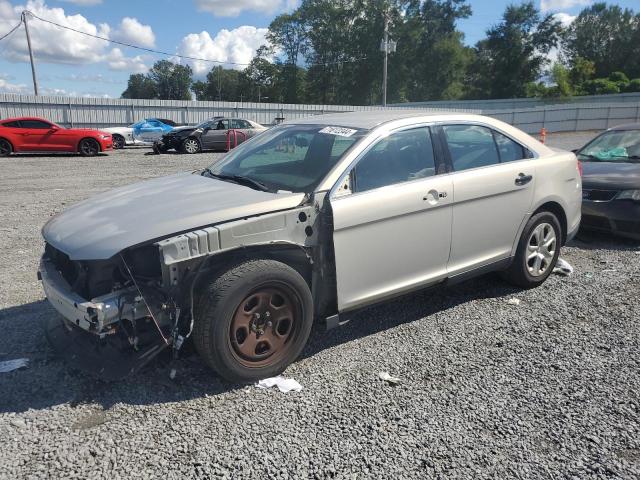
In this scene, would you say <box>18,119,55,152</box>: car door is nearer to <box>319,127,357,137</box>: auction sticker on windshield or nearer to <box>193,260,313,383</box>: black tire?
<box>319,127,357,137</box>: auction sticker on windshield

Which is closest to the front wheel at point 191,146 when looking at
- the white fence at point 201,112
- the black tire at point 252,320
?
the white fence at point 201,112

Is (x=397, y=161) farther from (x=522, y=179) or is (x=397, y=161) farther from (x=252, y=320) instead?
(x=252, y=320)

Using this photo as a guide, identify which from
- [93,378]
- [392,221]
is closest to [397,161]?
[392,221]

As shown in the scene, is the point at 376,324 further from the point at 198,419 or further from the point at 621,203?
the point at 621,203

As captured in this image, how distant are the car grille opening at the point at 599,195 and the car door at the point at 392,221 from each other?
358 cm

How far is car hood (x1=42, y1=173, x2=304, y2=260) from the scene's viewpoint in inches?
123

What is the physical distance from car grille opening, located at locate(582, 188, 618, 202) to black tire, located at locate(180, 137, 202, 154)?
16593mm

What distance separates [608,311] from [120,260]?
4068mm

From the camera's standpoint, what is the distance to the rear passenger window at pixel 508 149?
477 cm

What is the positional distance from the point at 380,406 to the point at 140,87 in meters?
124

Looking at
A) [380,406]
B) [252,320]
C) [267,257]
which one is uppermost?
[267,257]

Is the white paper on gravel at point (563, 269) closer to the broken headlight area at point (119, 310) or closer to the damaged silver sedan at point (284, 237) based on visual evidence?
the damaged silver sedan at point (284, 237)

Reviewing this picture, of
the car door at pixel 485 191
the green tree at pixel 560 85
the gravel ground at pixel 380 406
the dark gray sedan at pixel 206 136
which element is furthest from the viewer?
the green tree at pixel 560 85

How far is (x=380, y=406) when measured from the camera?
3.18 m
